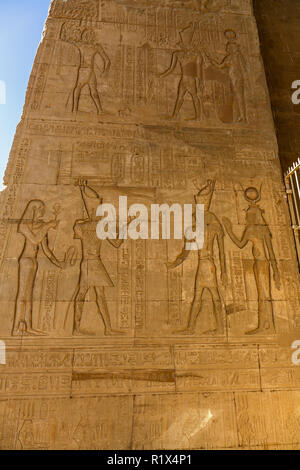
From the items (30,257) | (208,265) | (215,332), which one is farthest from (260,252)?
(30,257)

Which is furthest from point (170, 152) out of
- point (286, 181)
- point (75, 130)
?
point (286, 181)

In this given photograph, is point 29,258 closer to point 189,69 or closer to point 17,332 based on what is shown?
point 17,332

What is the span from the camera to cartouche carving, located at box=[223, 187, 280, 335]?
4.73 meters

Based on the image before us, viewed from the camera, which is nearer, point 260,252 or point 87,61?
point 260,252

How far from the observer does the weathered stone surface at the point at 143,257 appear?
4.21 m

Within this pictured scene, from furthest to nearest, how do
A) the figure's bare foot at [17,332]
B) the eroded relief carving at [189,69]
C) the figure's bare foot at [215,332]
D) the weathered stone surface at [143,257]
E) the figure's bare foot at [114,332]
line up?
1. the eroded relief carving at [189,69]
2. the figure's bare foot at [215,332]
3. the figure's bare foot at [114,332]
4. the figure's bare foot at [17,332]
5. the weathered stone surface at [143,257]

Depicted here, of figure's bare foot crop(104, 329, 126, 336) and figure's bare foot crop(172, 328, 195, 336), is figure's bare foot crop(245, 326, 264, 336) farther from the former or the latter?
figure's bare foot crop(104, 329, 126, 336)

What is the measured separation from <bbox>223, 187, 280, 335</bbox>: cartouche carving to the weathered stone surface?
2 cm

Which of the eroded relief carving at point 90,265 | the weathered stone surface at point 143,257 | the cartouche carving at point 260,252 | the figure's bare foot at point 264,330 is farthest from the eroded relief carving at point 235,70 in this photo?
the figure's bare foot at point 264,330

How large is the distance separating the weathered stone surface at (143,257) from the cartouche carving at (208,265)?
0.06 feet

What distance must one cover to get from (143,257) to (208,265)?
0.91 metres

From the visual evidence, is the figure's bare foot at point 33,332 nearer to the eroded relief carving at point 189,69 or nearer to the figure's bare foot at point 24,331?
the figure's bare foot at point 24,331

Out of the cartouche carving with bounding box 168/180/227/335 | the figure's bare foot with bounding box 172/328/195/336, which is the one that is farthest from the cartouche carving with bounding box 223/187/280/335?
the figure's bare foot with bounding box 172/328/195/336

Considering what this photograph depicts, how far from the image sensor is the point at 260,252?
5023 millimetres
